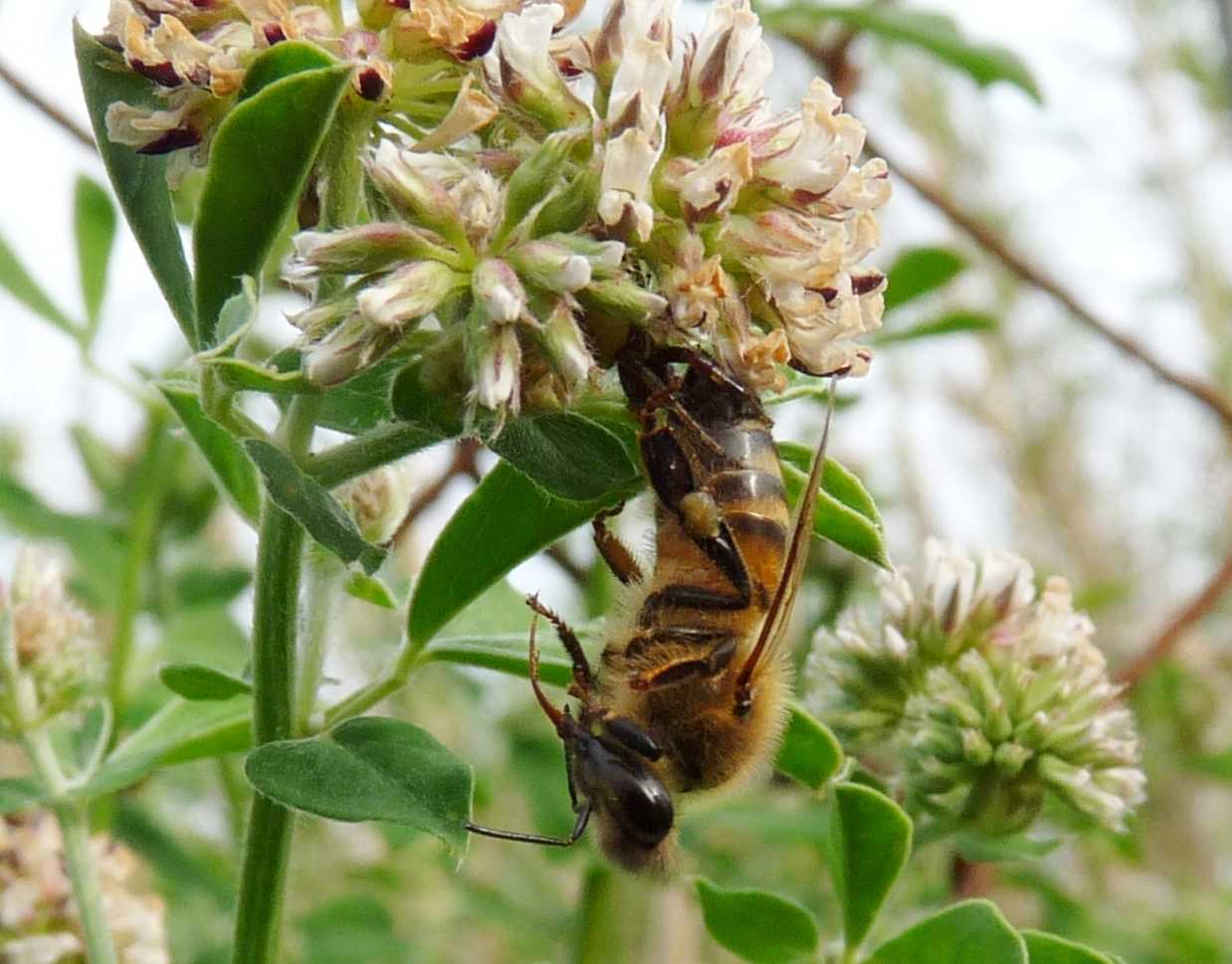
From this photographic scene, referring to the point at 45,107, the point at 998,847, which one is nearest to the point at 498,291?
the point at 998,847

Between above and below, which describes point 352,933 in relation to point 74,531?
below

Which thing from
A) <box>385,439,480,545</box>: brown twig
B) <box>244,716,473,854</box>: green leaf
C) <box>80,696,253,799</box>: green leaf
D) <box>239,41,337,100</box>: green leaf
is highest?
<box>239,41,337,100</box>: green leaf

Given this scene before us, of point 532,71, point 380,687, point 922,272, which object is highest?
point 532,71

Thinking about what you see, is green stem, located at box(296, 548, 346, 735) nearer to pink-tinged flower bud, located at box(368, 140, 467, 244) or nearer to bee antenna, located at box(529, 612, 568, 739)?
bee antenna, located at box(529, 612, 568, 739)

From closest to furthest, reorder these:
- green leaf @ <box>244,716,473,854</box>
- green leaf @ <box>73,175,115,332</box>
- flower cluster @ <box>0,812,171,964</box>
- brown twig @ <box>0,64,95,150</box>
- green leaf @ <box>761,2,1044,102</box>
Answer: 1. green leaf @ <box>244,716,473,854</box>
2. flower cluster @ <box>0,812,171,964</box>
3. green leaf @ <box>73,175,115,332</box>
4. green leaf @ <box>761,2,1044,102</box>
5. brown twig @ <box>0,64,95,150</box>

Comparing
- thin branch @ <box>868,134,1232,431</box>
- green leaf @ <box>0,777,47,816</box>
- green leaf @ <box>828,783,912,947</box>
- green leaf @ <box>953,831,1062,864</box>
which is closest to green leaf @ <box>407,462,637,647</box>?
green leaf @ <box>828,783,912,947</box>

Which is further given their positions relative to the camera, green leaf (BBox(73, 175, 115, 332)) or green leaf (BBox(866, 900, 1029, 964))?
green leaf (BBox(73, 175, 115, 332))

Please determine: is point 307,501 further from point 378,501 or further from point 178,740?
point 178,740
